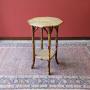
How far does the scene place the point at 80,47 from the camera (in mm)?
3611

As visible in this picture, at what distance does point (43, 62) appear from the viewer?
121 inches

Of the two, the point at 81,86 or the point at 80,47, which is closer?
the point at 81,86

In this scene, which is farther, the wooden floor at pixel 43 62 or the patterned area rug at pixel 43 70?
the wooden floor at pixel 43 62

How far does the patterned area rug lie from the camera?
2.48 metres

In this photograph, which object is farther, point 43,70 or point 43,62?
point 43,62

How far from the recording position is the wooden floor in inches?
110

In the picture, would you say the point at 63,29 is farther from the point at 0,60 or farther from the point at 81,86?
the point at 81,86

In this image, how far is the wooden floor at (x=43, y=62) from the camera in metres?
2.79

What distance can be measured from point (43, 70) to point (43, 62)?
0.84ft

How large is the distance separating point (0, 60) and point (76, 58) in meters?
1.14

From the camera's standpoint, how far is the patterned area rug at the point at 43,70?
8.13 feet

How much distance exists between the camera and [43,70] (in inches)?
111

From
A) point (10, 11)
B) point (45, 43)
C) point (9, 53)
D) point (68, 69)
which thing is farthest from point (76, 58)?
point (10, 11)

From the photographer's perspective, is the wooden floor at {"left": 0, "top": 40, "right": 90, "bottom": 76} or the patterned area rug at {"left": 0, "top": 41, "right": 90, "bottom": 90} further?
the wooden floor at {"left": 0, "top": 40, "right": 90, "bottom": 76}
